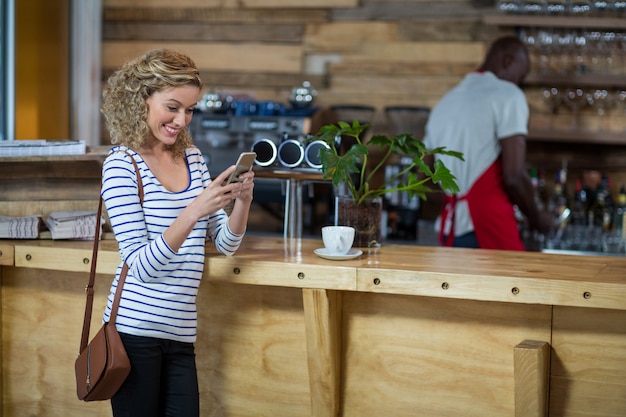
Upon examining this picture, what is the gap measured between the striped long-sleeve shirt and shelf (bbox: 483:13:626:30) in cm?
276

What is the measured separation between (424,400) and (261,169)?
0.88 meters

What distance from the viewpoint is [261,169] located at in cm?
284

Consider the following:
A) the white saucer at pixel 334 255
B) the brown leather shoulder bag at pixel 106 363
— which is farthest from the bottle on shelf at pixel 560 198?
the brown leather shoulder bag at pixel 106 363

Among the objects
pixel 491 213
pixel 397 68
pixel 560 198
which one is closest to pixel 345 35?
pixel 397 68

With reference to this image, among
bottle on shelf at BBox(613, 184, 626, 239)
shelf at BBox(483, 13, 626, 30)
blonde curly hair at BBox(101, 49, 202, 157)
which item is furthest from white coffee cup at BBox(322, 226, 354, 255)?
shelf at BBox(483, 13, 626, 30)

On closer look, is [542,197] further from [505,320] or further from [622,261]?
[505,320]

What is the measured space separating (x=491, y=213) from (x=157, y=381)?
6.64ft

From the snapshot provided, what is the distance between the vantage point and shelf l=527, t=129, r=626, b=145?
179 inches

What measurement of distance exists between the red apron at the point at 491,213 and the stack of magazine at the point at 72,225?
5.59 ft

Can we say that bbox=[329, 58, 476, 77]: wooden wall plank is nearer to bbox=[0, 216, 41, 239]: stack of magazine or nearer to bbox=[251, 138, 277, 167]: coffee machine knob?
bbox=[251, 138, 277, 167]: coffee machine knob

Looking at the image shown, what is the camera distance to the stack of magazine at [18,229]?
2.74 m

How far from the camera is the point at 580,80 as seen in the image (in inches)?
181

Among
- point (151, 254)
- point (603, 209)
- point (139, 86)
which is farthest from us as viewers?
point (603, 209)

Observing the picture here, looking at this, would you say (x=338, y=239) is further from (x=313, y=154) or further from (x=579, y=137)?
(x=579, y=137)
